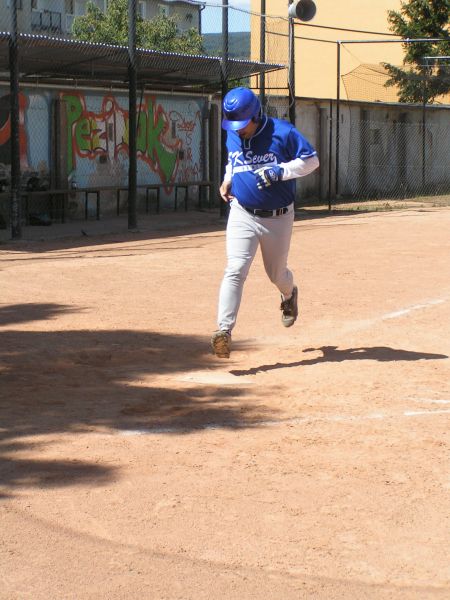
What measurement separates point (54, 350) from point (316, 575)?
184 inches

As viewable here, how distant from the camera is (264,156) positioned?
24.7 ft

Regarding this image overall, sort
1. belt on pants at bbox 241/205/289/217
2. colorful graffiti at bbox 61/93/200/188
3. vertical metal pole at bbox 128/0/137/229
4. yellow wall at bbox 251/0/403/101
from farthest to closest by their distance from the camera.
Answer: yellow wall at bbox 251/0/403/101 → colorful graffiti at bbox 61/93/200/188 → vertical metal pole at bbox 128/0/137/229 → belt on pants at bbox 241/205/289/217

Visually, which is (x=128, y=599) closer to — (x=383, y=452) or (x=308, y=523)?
(x=308, y=523)

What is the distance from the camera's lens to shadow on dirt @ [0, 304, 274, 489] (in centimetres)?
573

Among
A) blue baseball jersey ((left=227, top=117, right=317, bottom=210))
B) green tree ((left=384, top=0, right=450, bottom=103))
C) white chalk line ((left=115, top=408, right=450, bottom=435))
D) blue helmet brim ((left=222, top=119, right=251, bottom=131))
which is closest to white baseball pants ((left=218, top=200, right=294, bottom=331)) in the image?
blue baseball jersey ((left=227, top=117, right=317, bottom=210))

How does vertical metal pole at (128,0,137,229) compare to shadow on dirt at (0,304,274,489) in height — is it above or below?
above

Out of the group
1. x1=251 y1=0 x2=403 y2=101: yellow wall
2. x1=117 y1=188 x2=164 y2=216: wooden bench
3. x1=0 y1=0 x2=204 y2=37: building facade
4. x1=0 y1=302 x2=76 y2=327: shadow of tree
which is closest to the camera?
x1=0 y1=302 x2=76 y2=327: shadow of tree

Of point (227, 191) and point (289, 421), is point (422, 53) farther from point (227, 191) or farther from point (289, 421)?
point (289, 421)

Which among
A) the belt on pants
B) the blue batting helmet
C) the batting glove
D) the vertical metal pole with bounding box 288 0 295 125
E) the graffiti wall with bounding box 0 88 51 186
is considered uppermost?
the vertical metal pole with bounding box 288 0 295 125

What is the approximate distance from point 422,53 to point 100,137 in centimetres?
1578

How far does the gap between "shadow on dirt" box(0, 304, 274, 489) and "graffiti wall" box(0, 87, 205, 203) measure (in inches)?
475

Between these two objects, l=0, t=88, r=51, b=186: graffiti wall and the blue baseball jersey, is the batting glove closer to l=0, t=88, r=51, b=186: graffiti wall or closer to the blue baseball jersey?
the blue baseball jersey

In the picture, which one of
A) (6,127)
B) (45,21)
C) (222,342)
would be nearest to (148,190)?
(6,127)

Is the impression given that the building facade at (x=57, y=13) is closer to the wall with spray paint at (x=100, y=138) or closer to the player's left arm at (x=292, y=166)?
the wall with spray paint at (x=100, y=138)
